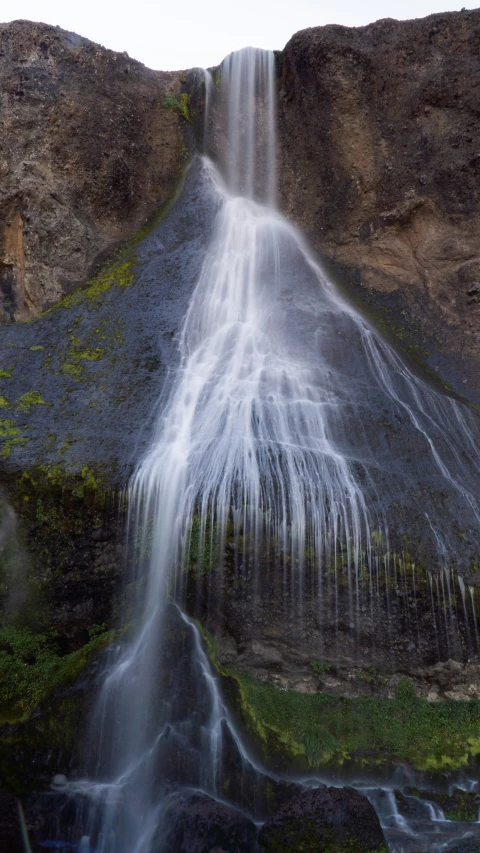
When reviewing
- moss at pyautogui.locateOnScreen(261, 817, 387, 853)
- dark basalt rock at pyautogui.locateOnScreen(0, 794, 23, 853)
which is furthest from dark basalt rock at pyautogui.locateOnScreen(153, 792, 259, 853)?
dark basalt rock at pyautogui.locateOnScreen(0, 794, 23, 853)

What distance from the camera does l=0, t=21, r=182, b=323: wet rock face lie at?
1480cm

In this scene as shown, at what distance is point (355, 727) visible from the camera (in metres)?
8.16

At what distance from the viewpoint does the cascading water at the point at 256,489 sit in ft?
23.0

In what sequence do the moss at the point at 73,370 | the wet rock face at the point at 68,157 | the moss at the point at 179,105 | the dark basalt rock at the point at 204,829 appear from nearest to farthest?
the dark basalt rock at the point at 204,829 < the moss at the point at 73,370 < the wet rock face at the point at 68,157 < the moss at the point at 179,105

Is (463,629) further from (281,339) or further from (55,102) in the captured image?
(55,102)

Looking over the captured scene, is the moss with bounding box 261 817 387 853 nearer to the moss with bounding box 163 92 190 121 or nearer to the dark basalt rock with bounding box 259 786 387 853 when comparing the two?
the dark basalt rock with bounding box 259 786 387 853

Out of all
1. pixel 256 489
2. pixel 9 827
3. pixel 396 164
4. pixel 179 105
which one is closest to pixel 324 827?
pixel 9 827

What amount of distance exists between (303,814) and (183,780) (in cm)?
140

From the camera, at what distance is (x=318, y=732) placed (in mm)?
7957

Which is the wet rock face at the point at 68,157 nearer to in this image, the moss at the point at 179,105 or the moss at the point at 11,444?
the moss at the point at 179,105

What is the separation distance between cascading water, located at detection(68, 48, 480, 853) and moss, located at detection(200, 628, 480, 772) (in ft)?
2.15

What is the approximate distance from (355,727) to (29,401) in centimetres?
699

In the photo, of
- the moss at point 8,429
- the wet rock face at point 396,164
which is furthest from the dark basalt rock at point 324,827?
the wet rock face at point 396,164

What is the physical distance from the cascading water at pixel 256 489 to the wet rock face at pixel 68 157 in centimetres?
398
